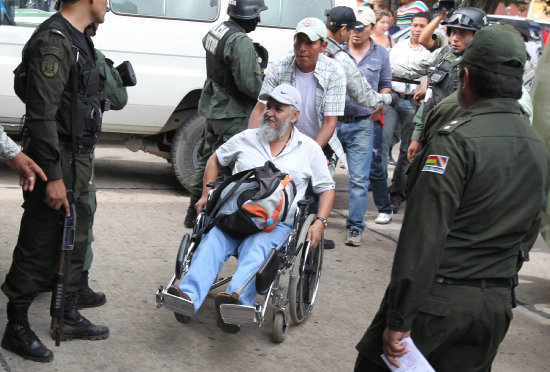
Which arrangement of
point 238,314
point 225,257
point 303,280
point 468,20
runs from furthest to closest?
1. point 468,20
2. point 303,280
3. point 225,257
4. point 238,314

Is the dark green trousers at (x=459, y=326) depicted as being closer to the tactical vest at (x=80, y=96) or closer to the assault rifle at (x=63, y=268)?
the assault rifle at (x=63, y=268)

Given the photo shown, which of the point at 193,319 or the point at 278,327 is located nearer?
the point at 278,327

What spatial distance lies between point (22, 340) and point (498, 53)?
2.63 m

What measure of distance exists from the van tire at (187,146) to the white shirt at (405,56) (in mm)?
1940

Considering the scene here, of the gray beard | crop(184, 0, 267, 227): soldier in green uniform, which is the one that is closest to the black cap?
crop(184, 0, 267, 227): soldier in green uniform

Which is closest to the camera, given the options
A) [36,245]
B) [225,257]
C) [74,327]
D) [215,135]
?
[36,245]

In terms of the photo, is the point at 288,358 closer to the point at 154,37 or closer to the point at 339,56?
the point at 339,56

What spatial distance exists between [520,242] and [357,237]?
3.95 meters

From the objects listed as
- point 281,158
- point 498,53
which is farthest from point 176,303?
point 498,53

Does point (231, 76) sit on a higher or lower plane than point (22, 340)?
higher

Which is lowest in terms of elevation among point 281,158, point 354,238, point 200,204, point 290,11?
point 354,238

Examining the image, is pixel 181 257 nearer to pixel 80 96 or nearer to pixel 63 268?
pixel 63 268

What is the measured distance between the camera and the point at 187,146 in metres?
7.46

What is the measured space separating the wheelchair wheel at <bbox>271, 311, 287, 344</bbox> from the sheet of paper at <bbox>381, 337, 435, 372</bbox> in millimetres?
1789
